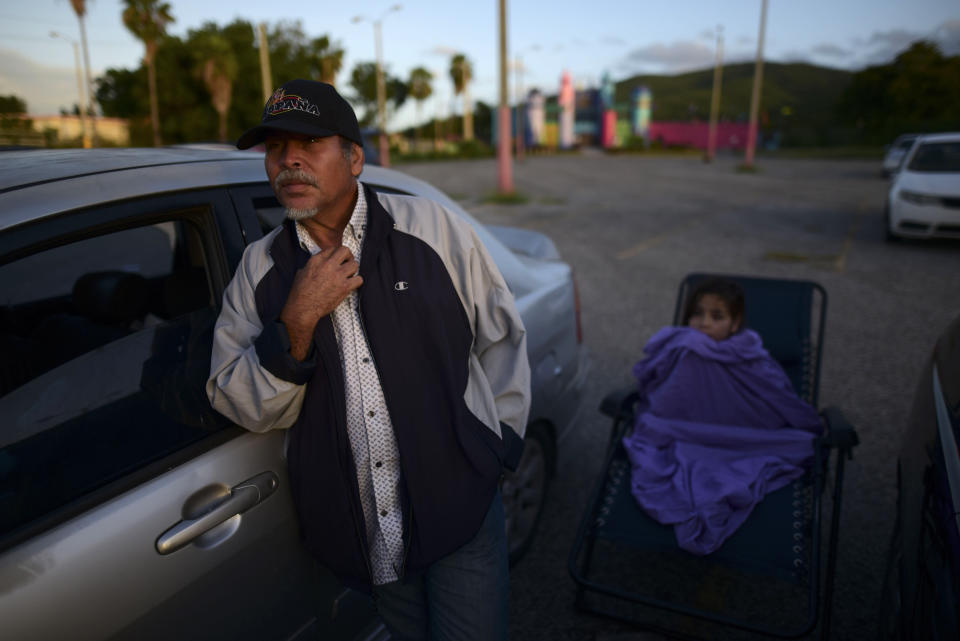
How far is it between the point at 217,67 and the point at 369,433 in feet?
134

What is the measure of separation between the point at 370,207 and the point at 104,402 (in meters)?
0.81

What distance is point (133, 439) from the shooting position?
1470 millimetres

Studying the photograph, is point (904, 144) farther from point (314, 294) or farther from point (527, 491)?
point (314, 294)

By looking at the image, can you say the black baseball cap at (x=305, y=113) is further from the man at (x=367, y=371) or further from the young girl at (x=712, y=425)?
the young girl at (x=712, y=425)

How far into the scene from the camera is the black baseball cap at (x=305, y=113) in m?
1.54

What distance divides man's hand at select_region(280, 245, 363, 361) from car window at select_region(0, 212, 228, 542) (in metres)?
0.39

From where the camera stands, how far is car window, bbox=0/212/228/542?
1345 mm

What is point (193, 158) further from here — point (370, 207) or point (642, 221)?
point (642, 221)

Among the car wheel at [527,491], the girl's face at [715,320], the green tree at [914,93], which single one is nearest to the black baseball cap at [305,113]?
the car wheel at [527,491]

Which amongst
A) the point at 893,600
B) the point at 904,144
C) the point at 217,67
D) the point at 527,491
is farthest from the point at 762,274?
the point at 217,67

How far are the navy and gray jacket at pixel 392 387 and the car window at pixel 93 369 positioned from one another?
204 millimetres

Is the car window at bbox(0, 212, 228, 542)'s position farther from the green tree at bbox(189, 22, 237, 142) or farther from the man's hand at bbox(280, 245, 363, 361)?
the green tree at bbox(189, 22, 237, 142)

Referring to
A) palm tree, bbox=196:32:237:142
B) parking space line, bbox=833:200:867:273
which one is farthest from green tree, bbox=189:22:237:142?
parking space line, bbox=833:200:867:273

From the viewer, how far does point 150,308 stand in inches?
80.9
